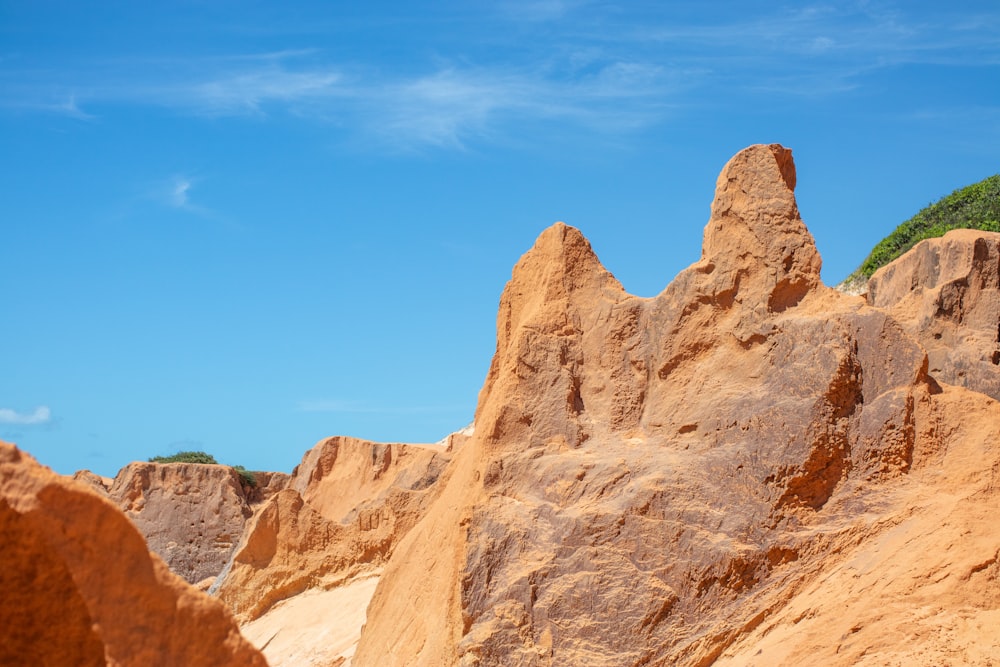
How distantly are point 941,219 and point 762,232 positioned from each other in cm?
2515

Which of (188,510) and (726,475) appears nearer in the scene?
(726,475)

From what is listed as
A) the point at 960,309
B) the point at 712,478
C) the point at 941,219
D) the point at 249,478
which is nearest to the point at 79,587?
the point at 712,478

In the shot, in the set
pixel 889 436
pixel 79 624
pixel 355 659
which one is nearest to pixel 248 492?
pixel 355 659

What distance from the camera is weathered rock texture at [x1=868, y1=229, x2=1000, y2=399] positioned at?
1470 centimetres

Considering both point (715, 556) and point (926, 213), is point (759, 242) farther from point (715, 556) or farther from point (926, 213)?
point (926, 213)

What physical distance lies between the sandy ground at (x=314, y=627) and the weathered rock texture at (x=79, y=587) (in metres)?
11.5

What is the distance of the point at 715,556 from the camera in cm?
1181

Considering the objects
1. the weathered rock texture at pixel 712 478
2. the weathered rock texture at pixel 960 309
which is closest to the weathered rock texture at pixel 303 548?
the weathered rock texture at pixel 712 478

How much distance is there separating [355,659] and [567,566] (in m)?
4.11

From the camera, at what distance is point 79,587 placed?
5164mm

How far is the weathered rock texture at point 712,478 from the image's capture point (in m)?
11.4

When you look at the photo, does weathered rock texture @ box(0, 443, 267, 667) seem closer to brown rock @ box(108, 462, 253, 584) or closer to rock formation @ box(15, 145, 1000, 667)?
rock formation @ box(15, 145, 1000, 667)

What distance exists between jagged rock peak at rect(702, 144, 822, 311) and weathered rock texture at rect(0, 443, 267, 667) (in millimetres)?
9160

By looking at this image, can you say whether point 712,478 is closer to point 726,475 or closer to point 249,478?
point 726,475
